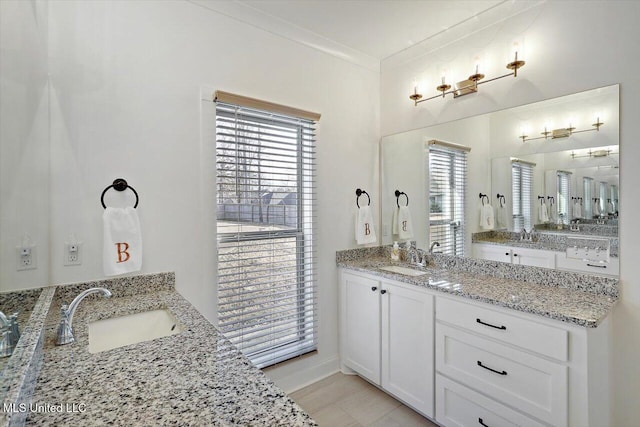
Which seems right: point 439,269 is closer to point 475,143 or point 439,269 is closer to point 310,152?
point 475,143

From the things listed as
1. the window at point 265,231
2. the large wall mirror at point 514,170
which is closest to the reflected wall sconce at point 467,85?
the large wall mirror at point 514,170

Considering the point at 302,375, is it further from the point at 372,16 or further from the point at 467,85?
the point at 372,16

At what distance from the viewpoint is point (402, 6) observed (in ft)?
6.84

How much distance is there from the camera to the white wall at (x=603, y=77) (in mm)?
1589

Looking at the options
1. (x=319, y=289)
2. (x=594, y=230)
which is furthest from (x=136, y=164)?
(x=594, y=230)

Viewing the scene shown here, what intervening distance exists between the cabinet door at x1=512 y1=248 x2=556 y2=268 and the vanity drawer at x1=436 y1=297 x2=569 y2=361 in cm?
58

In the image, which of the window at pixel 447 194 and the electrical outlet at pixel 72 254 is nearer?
the electrical outlet at pixel 72 254

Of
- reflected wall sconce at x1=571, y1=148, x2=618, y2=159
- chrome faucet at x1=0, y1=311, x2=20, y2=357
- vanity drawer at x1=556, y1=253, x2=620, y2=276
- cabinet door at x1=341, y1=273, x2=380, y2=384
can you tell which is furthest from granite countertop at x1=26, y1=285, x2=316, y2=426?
reflected wall sconce at x1=571, y1=148, x2=618, y2=159

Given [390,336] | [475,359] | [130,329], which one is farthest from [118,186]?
[475,359]

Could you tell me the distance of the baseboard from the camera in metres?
2.28

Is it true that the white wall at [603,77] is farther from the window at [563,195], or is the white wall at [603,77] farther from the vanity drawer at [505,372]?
the vanity drawer at [505,372]

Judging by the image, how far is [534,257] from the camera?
6.48 ft

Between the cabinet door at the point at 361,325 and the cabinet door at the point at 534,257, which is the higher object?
the cabinet door at the point at 534,257

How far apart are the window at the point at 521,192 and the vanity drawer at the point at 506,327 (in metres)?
0.72
